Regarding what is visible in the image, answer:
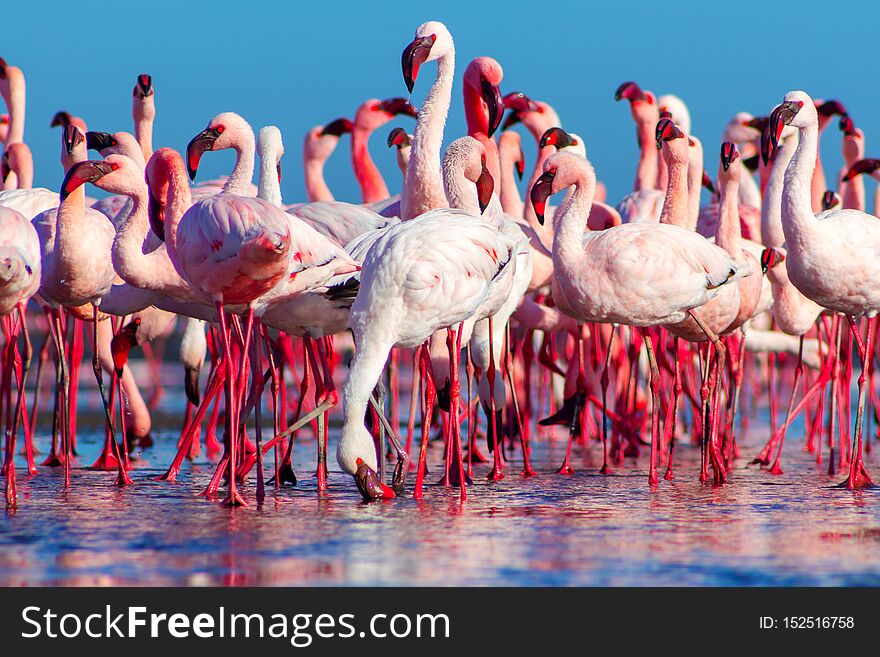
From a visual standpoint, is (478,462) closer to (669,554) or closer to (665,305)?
(665,305)

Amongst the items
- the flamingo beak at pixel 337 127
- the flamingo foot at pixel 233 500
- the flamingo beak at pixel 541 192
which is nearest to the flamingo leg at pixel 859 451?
the flamingo beak at pixel 541 192

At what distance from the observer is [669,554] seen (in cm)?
504

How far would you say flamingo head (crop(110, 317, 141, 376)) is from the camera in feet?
27.1

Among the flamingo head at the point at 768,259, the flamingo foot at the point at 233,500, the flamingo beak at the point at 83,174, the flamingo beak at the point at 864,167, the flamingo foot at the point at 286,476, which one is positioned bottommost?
the flamingo foot at the point at 233,500

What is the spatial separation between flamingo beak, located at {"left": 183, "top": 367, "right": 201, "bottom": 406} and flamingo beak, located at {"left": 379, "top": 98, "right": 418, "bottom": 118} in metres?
3.37

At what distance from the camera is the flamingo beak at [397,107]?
460 inches

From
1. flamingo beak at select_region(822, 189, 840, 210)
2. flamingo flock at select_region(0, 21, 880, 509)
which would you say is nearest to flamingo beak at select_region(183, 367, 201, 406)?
flamingo flock at select_region(0, 21, 880, 509)

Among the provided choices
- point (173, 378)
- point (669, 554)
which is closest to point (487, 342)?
point (669, 554)

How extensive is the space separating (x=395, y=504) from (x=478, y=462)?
2.43 metres

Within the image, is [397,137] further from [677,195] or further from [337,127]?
[677,195]

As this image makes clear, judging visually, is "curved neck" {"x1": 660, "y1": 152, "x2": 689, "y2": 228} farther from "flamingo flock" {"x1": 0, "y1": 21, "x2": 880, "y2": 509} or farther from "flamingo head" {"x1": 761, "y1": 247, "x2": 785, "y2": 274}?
"flamingo head" {"x1": 761, "y1": 247, "x2": 785, "y2": 274}

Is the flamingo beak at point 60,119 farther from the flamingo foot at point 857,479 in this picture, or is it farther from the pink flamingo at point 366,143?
the flamingo foot at point 857,479

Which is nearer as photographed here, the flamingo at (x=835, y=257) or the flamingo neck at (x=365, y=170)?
the flamingo at (x=835, y=257)

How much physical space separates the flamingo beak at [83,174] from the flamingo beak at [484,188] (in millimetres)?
1861
